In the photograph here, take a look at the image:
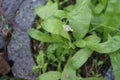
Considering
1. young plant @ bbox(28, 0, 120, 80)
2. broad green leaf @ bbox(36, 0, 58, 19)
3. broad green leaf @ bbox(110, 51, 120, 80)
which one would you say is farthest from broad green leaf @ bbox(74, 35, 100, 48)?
broad green leaf @ bbox(36, 0, 58, 19)

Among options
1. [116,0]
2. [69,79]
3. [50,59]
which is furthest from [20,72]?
[116,0]

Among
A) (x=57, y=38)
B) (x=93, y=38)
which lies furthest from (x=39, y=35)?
(x=93, y=38)

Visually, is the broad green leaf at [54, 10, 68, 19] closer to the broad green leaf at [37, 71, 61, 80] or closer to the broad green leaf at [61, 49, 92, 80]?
the broad green leaf at [61, 49, 92, 80]

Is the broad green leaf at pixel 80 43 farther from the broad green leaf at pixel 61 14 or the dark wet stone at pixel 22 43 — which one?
the dark wet stone at pixel 22 43

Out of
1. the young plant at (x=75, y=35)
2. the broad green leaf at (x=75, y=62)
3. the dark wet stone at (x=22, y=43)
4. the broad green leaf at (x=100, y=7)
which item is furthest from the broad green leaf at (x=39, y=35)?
the broad green leaf at (x=100, y=7)

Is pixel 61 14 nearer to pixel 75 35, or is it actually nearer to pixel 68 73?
pixel 75 35

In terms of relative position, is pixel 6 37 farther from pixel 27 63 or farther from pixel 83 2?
pixel 83 2
